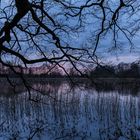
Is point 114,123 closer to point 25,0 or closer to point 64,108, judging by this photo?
point 64,108

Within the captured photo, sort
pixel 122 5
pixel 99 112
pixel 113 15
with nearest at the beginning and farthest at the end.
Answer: pixel 122 5, pixel 113 15, pixel 99 112

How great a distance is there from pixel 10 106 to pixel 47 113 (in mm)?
1791

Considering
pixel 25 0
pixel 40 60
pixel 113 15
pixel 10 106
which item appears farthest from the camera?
pixel 10 106

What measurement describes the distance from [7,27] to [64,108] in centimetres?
895

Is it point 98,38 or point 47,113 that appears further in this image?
point 47,113

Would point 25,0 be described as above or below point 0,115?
above

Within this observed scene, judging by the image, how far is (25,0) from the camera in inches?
190

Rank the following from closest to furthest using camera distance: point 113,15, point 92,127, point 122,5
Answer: point 122,5, point 113,15, point 92,127

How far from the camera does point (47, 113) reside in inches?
525

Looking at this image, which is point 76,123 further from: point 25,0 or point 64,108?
point 25,0

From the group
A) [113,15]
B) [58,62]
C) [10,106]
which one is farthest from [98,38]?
[10,106]

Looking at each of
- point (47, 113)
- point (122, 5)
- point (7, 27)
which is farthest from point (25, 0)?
point (47, 113)

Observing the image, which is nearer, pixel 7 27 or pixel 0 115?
pixel 7 27

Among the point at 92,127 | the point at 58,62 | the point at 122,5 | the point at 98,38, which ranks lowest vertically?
the point at 92,127
